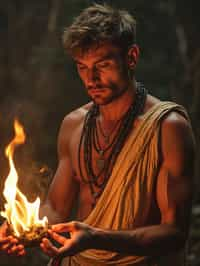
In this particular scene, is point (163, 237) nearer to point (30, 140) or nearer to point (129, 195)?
point (129, 195)

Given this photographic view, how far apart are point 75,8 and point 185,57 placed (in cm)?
206

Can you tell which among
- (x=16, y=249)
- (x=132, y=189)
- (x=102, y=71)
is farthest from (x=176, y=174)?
(x=16, y=249)

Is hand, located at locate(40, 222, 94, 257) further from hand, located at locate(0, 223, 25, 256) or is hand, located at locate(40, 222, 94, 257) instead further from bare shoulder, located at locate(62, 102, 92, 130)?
bare shoulder, located at locate(62, 102, 92, 130)

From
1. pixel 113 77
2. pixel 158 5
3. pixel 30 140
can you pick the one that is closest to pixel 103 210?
pixel 113 77

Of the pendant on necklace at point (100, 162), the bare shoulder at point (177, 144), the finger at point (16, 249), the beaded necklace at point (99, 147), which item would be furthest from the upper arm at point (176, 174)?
the finger at point (16, 249)

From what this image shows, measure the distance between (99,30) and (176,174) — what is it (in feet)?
3.16

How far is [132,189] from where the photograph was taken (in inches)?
151

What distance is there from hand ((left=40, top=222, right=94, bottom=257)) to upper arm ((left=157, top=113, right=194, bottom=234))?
2.14 feet

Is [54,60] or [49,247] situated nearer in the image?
[49,247]

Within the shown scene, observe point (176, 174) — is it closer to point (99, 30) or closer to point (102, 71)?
point (102, 71)

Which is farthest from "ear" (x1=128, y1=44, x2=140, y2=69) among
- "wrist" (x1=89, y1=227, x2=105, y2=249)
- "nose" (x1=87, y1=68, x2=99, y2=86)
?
"wrist" (x1=89, y1=227, x2=105, y2=249)

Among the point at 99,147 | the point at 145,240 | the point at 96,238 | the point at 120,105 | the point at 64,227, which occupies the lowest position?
the point at 145,240

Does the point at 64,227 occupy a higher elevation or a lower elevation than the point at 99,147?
lower

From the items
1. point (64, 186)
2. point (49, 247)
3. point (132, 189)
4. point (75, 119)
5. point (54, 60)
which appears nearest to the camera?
point (49, 247)
